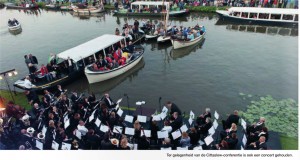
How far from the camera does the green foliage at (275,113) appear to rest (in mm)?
13369

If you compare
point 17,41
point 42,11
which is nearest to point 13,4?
point 42,11

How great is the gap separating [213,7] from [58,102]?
104 ft

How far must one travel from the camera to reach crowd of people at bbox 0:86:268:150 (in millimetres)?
9883

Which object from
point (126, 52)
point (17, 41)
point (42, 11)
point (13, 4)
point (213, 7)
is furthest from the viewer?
point (13, 4)

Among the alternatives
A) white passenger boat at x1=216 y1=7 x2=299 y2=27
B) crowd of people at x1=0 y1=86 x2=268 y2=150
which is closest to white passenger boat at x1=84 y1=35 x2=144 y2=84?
crowd of people at x1=0 y1=86 x2=268 y2=150

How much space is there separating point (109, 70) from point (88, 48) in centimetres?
252

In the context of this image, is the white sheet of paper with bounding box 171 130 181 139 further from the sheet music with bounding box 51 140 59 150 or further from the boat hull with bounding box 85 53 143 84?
the boat hull with bounding box 85 53 143 84

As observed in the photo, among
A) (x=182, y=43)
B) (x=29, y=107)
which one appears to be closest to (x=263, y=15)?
(x=182, y=43)

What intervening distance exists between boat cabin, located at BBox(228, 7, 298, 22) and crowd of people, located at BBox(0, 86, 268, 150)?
23459 millimetres

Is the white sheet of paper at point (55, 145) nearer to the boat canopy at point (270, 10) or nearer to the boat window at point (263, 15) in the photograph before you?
the boat canopy at point (270, 10)

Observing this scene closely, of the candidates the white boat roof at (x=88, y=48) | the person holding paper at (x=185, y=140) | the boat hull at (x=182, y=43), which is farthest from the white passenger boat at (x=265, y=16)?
the person holding paper at (x=185, y=140)
